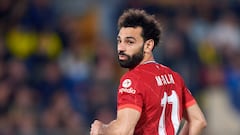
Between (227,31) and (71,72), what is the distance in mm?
2881

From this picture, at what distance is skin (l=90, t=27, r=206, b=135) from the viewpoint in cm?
745

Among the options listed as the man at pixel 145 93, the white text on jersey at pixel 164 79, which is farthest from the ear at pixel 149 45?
the white text on jersey at pixel 164 79

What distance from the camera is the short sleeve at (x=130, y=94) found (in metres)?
7.54

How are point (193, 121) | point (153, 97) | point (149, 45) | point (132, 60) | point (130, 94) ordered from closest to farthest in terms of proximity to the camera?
point (130, 94)
point (153, 97)
point (132, 60)
point (149, 45)
point (193, 121)

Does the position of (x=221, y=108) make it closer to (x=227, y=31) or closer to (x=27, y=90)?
(x=227, y=31)

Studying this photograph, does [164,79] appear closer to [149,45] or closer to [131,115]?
[149,45]

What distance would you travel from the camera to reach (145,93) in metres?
7.64

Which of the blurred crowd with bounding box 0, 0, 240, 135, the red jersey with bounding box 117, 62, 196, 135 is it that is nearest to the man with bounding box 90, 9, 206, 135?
the red jersey with bounding box 117, 62, 196, 135

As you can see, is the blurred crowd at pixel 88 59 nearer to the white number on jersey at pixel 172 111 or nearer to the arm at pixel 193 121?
the arm at pixel 193 121

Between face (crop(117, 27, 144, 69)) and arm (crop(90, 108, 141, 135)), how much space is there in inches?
20.5

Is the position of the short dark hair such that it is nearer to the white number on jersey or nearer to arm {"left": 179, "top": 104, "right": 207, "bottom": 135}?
the white number on jersey

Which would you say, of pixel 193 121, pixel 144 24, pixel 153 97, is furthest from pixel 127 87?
pixel 193 121

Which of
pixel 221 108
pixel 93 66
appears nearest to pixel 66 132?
pixel 93 66

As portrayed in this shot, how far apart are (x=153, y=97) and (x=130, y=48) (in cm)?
49
